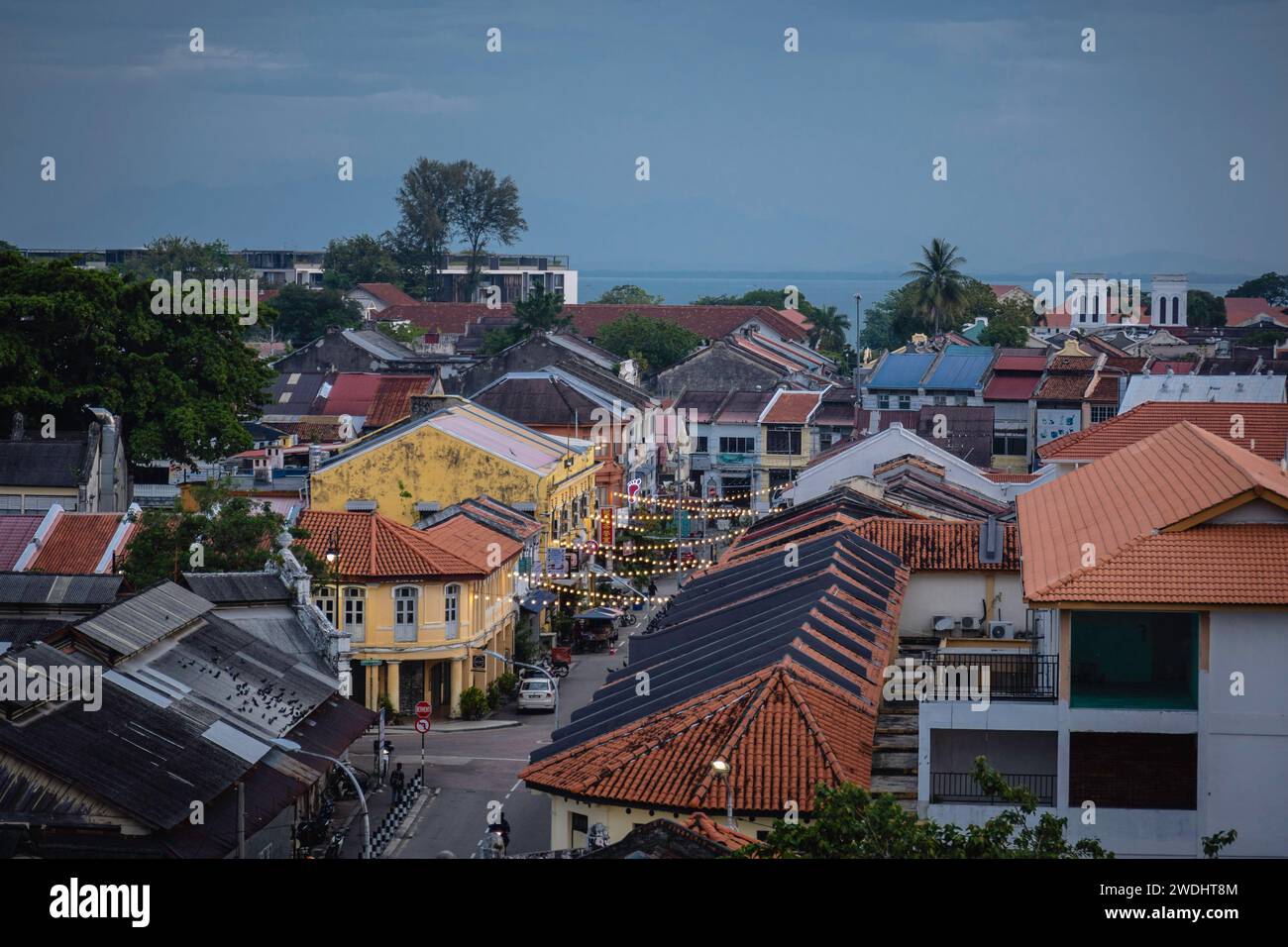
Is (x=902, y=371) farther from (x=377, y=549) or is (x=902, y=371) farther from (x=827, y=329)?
(x=827, y=329)

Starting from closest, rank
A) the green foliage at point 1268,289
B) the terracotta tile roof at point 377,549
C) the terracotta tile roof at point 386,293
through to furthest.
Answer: the terracotta tile roof at point 377,549 → the terracotta tile roof at point 386,293 → the green foliage at point 1268,289

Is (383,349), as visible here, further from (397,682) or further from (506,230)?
(397,682)

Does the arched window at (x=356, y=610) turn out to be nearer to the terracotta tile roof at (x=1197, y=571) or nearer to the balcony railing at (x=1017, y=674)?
the balcony railing at (x=1017, y=674)

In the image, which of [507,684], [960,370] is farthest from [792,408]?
[507,684]

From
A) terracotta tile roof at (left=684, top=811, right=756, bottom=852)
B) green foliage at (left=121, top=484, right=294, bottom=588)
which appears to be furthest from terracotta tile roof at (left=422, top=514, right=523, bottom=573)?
terracotta tile roof at (left=684, top=811, right=756, bottom=852)

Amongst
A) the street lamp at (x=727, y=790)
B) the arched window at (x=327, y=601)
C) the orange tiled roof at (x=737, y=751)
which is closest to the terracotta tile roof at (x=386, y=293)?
the arched window at (x=327, y=601)

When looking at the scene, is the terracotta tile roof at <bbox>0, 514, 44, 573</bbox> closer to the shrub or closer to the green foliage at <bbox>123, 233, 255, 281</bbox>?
the shrub

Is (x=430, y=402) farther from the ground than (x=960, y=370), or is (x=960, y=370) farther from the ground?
(x=960, y=370)
